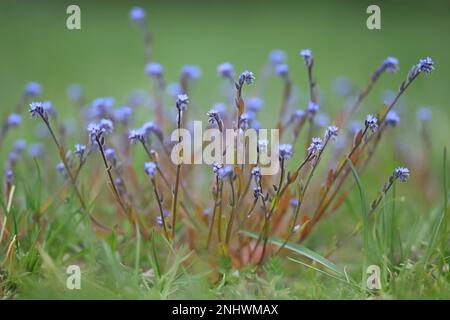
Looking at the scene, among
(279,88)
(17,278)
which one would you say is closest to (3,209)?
(17,278)

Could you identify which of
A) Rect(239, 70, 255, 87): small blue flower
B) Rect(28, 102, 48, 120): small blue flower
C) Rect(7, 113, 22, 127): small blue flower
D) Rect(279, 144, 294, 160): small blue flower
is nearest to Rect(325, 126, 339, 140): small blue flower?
Rect(279, 144, 294, 160): small blue flower

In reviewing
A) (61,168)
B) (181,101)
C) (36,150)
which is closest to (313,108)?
(181,101)

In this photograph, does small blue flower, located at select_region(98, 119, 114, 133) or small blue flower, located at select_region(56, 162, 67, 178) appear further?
small blue flower, located at select_region(56, 162, 67, 178)

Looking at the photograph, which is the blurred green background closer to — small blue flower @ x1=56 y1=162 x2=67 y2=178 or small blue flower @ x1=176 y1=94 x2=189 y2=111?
small blue flower @ x1=56 y1=162 x2=67 y2=178

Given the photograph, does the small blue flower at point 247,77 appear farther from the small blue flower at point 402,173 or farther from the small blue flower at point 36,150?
the small blue flower at point 36,150

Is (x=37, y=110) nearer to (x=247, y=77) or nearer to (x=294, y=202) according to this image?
(x=247, y=77)

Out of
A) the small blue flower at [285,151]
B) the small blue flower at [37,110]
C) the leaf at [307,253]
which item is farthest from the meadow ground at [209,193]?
the small blue flower at [37,110]
